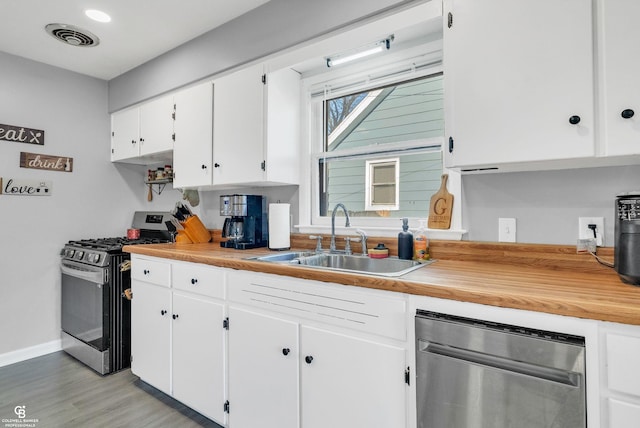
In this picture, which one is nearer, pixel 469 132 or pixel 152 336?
pixel 469 132

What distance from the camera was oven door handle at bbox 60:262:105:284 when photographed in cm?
253

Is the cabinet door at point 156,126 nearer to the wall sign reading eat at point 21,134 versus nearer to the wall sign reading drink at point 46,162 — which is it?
the wall sign reading drink at point 46,162

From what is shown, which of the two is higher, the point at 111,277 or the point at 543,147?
the point at 543,147

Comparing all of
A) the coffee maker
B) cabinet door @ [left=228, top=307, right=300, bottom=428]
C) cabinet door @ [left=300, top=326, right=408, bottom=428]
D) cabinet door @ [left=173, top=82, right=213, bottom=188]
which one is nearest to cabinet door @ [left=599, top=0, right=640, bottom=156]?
cabinet door @ [left=300, top=326, right=408, bottom=428]

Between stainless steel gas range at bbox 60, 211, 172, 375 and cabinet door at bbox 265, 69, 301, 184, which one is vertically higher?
cabinet door at bbox 265, 69, 301, 184

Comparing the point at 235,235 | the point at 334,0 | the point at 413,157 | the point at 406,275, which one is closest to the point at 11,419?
the point at 235,235

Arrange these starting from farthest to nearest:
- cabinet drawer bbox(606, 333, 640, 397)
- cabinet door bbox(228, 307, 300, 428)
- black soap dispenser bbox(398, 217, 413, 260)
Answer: black soap dispenser bbox(398, 217, 413, 260)
cabinet door bbox(228, 307, 300, 428)
cabinet drawer bbox(606, 333, 640, 397)

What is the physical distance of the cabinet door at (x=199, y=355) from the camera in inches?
72.5

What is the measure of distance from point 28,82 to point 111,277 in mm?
1892

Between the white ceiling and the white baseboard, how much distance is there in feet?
8.15

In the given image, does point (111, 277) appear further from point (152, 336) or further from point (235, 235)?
point (235, 235)

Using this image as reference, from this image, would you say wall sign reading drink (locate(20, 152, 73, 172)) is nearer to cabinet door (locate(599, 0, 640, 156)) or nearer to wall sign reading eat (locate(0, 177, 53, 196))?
wall sign reading eat (locate(0, 177, 53, 196))

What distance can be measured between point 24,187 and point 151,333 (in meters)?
1.82

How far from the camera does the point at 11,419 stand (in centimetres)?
201
